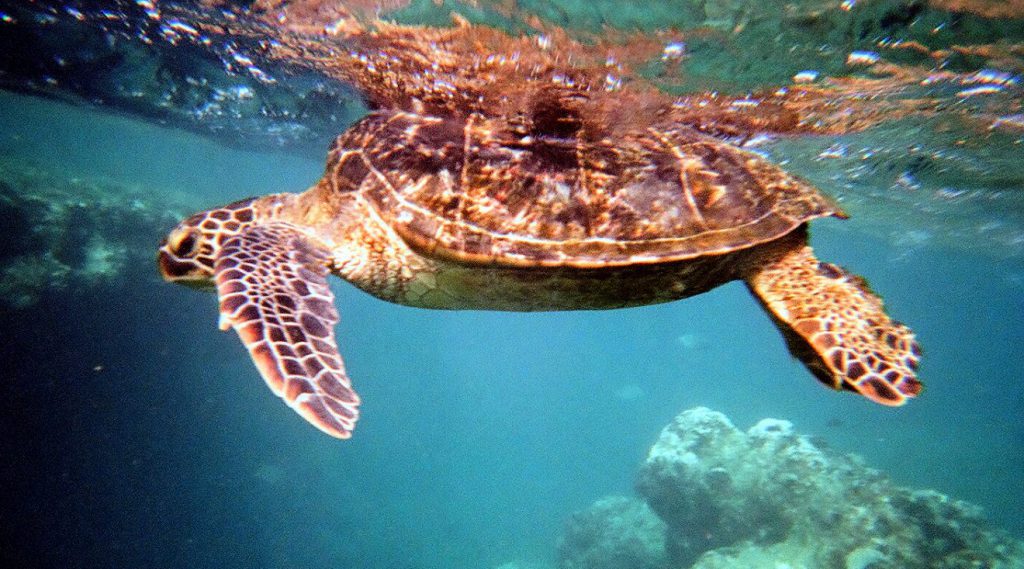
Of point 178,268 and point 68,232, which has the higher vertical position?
point 178,268

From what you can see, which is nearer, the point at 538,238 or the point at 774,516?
the point at 538,238

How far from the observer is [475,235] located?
3.81 metres

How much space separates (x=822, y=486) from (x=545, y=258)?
40.8ft

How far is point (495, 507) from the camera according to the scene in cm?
3594

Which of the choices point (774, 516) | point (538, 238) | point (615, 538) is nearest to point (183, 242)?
point (538, 238)

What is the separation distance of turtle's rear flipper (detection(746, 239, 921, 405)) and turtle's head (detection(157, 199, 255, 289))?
4.53 m

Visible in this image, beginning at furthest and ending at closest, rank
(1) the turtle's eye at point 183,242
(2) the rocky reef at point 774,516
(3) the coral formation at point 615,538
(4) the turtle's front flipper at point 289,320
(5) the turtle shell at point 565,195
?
(3) the coral formation at point 615,538, (2) the rocky reef at point 774,516, (1) the turtle's eye at point 183,242, (5) the turtle shell at point 565,195, (4) the turtle's front flipper at point 289,320

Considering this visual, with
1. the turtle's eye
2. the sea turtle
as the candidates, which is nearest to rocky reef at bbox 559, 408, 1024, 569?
the sea turtle

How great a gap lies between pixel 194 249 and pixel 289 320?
5.16ft

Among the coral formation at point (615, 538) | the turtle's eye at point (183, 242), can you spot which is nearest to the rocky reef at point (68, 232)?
the turtle's eye at point (183, 242)

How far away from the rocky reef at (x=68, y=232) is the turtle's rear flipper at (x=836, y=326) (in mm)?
15904

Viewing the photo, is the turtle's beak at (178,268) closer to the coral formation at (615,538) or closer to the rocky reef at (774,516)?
the rocky reef at (774,516)

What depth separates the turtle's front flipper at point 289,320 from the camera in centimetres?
266

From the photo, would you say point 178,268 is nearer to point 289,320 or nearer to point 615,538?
point 289,320
